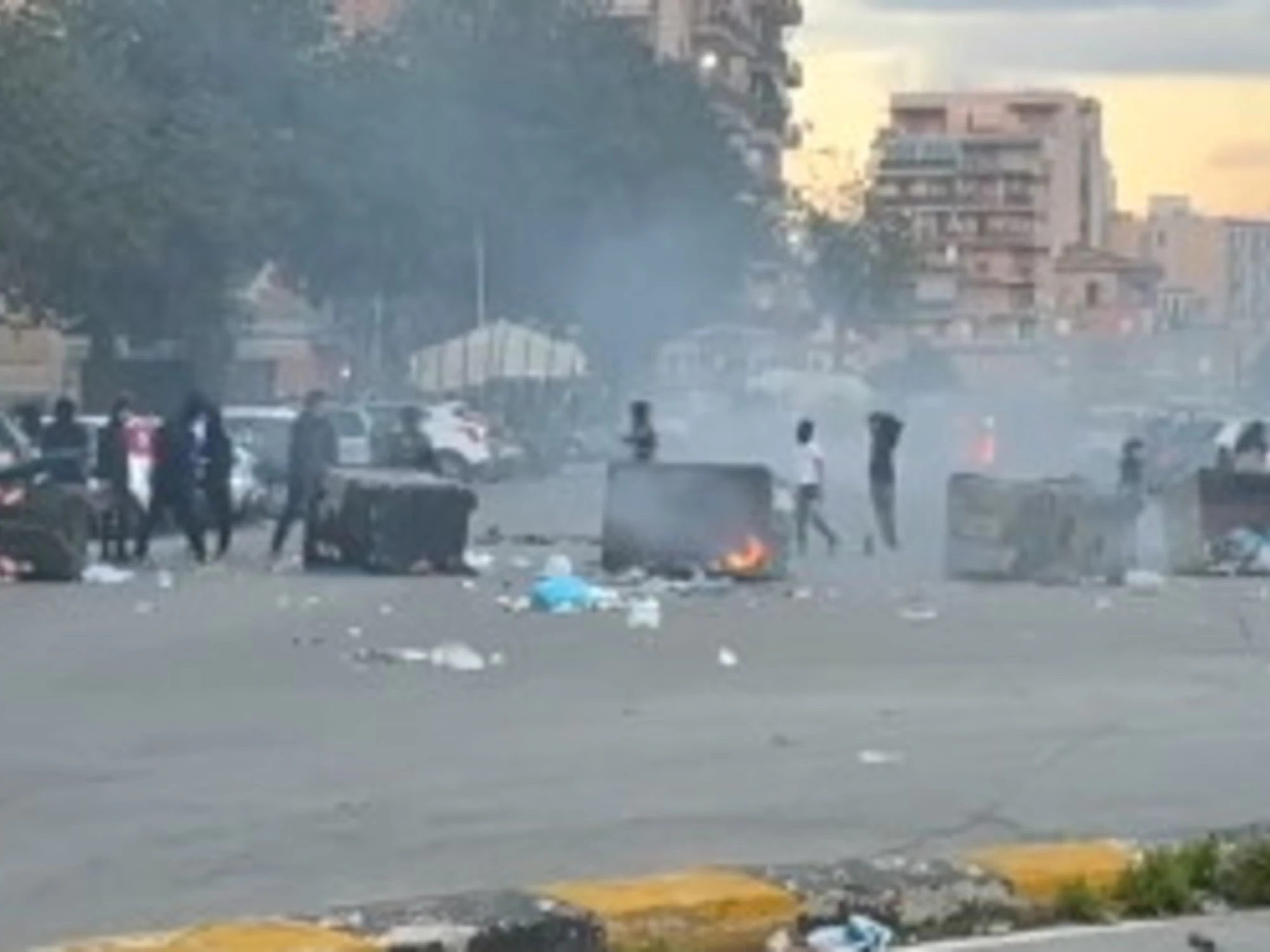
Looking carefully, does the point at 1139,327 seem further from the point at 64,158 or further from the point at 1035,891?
the point at 1035,891

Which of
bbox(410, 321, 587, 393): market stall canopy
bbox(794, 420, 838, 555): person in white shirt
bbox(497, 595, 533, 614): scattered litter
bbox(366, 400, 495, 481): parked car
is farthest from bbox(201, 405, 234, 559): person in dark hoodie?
bbox(410, 321, 587, 393): market stall canopy

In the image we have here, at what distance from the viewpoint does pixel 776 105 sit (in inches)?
5965

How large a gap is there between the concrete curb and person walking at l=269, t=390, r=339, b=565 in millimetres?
20089

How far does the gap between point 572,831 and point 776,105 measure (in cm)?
13954

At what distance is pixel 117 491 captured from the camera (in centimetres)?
3169

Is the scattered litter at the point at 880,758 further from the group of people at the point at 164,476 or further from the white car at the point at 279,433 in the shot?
the white car at the point at 279,433

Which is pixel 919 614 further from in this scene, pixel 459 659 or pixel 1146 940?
pixel 1146 940

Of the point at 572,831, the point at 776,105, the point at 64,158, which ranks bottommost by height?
the point at 572,831

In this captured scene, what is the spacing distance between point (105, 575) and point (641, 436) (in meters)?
9.09

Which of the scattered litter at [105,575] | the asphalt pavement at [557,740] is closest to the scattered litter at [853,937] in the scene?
the asphalt pavement at [557,740]

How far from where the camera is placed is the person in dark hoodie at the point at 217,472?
32.3m

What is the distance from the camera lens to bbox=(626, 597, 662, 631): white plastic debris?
2423 cm

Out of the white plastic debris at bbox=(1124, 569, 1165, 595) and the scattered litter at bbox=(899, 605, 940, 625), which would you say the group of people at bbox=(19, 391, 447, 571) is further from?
the white plastic debris at bbox=(1124, 569, 1165, 595)

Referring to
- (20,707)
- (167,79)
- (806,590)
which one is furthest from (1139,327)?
(20,707)
